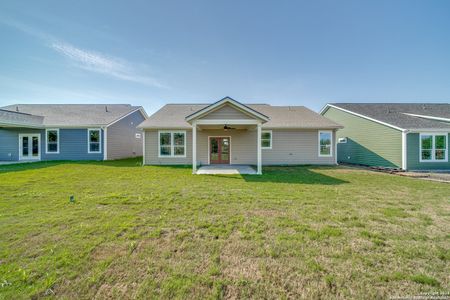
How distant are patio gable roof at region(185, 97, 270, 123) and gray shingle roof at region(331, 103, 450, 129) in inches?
409

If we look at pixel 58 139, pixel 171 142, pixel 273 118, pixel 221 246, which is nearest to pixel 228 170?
pixel 171 142

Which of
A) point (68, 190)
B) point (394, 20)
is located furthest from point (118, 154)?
point (394, 20)

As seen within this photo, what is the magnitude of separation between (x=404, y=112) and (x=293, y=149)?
11.1m

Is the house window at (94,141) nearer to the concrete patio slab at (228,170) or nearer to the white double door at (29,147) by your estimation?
the white double door at (29,147)

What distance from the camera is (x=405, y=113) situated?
627 inches

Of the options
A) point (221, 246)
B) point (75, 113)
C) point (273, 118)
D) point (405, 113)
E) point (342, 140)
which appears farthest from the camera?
point (75, 113)

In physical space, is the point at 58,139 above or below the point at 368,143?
above

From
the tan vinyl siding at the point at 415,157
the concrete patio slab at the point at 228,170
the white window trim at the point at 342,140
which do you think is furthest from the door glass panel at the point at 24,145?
the tan vinyl siding at the point at 415,157

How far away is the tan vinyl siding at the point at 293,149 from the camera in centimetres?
1447

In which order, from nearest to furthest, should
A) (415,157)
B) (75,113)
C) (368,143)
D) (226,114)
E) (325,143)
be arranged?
(226,114) → (415,157) → (325,143) → (368,143) → (75,113)

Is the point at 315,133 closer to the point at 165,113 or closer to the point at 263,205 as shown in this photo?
the point at 263,205

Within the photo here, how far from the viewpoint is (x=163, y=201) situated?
5559mm

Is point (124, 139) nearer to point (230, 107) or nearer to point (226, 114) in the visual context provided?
point (226, 114)

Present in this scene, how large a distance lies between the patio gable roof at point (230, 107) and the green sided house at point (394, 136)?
9848mm
